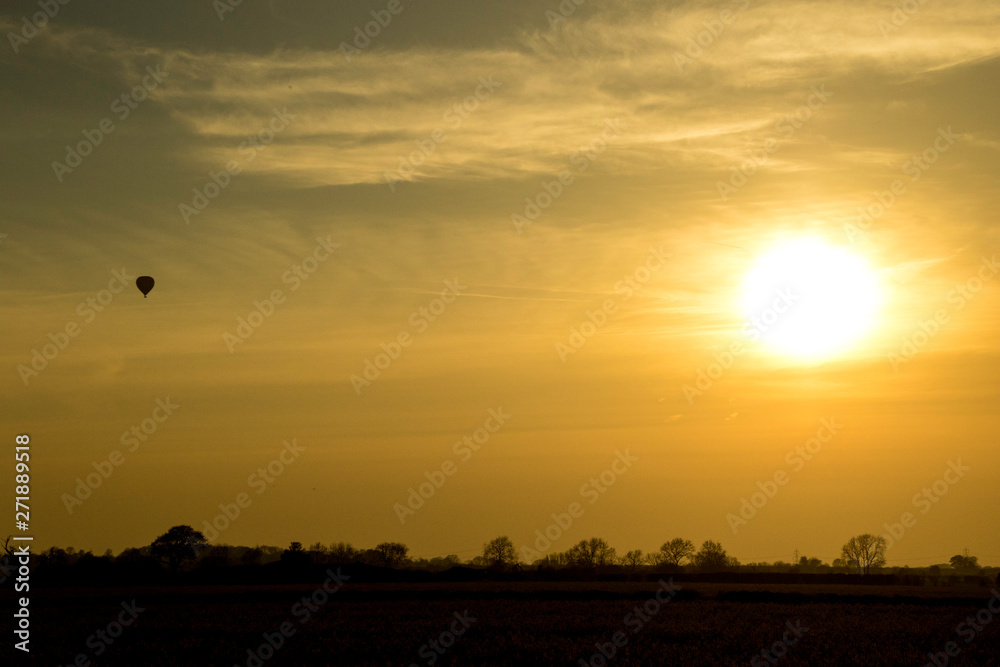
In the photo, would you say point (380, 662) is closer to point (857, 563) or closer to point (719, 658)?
point (719, 658)

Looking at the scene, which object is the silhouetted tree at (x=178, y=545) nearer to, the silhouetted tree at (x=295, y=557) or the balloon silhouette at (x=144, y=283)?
the silhouetted tree at (x=295, y=557)

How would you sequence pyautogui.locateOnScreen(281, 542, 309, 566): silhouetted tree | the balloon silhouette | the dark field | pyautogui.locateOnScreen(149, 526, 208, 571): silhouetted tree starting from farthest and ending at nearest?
pyautogui.locateOnScreen(149, 526, 208, 571): silhouetted tree → pyautogui.locateOnScreen(281, 542, 309, 566): silhouetted tree → the balloon silhouette → the dark field

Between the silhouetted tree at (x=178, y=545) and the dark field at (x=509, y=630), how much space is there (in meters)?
86.5

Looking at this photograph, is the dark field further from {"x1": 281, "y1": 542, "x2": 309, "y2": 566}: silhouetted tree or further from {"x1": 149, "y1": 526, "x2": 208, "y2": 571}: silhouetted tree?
{"x1": 149, "y1": 526, "x2": 208, "y2": 571}: silhouetted tree

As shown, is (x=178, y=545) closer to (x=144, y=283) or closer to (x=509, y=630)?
(x=144, y=283)

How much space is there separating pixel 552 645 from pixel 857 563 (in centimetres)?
17921

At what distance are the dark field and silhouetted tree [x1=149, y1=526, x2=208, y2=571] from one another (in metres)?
86.5

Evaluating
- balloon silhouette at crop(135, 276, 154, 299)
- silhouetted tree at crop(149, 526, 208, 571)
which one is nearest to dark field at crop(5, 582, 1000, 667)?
balloon silhouette at crop(135, 276, 154, 299)

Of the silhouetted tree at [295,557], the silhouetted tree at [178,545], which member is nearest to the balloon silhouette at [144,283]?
the silhouetted tree at [295,557]

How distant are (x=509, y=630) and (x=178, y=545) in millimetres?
122271

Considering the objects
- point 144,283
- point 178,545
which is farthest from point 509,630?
point 178,545

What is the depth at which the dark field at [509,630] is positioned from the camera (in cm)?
3647

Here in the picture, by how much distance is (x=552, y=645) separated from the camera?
3978 cm

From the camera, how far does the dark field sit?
3647cm
